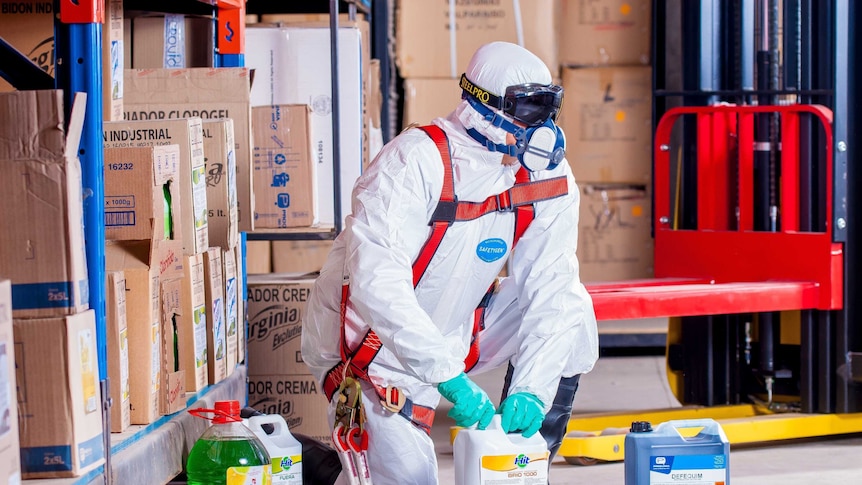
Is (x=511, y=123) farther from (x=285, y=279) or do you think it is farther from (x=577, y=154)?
(x=577, y=154)

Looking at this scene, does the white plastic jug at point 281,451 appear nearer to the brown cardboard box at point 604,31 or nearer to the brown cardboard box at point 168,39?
the brown cardboard box at point 168,39

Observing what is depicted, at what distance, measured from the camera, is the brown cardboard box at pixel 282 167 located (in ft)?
16.1

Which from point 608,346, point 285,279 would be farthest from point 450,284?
point 608,346

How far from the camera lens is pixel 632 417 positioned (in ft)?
17.9

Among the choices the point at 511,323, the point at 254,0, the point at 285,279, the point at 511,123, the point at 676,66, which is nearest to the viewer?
the point at 511,123

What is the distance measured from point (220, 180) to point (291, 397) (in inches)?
46.6

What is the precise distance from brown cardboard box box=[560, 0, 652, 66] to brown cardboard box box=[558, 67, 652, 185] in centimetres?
9

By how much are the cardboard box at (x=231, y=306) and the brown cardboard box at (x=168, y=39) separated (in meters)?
0.88

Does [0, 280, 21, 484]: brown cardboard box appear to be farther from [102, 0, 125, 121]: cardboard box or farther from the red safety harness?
[102, 0, 125, 121]: cardboard box

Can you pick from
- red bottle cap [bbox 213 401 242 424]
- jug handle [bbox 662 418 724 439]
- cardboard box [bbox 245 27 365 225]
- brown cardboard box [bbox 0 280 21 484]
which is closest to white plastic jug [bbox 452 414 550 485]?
jug handle [bbox 662 418 724 439]

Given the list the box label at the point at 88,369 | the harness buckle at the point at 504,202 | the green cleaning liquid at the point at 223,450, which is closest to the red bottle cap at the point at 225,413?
the green cleaning liquid at the point at 223,450

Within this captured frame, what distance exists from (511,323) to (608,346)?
4.28 m

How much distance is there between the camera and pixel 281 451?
356 cm

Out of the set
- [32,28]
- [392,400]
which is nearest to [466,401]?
[392,400]
